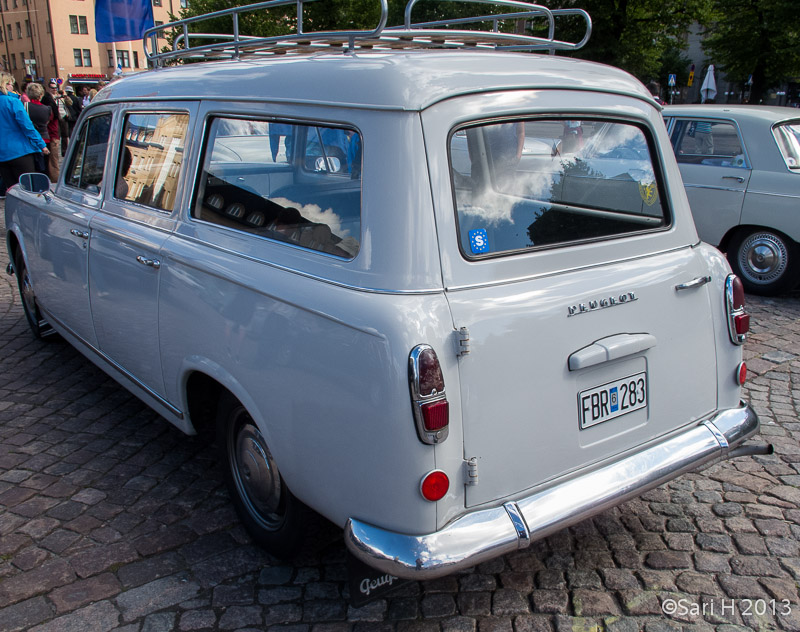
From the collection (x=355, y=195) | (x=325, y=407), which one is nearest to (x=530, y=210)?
(x=355, y=195)

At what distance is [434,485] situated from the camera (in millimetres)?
2240

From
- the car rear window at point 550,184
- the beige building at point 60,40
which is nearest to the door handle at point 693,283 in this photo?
the car rear window at point 550,184

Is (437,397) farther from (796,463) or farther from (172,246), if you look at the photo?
(796,463)

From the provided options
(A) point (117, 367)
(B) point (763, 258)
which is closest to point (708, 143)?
(B) point (763, 258)

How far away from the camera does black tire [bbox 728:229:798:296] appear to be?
711 centimetres

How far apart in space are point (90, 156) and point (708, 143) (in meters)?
6.30

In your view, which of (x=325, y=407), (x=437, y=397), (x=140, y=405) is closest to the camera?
(x=437, y=397)

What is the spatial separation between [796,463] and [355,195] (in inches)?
120

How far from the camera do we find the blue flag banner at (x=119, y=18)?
682cm

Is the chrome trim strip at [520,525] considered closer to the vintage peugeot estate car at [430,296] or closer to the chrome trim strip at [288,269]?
the vintage peugeot estate car at [430,296]

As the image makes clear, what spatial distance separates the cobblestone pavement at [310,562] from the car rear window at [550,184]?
141cm

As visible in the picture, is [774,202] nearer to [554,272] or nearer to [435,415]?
[554,272]

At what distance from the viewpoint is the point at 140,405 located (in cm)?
471

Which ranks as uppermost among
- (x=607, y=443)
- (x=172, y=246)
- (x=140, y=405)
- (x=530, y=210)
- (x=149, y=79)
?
(x=149, y=79)
